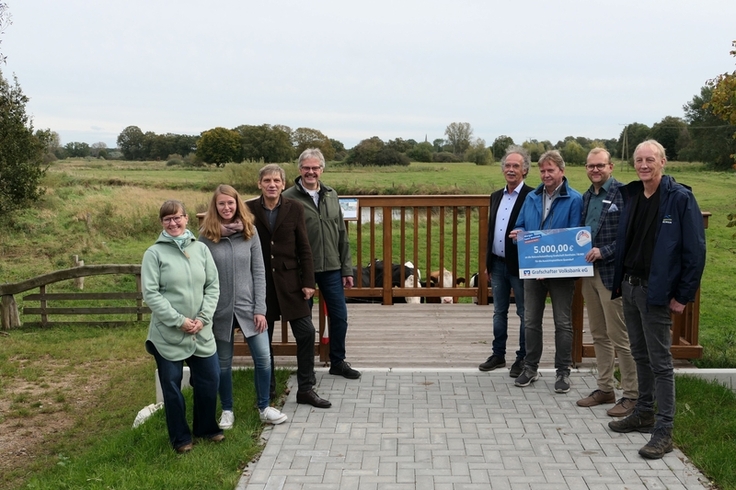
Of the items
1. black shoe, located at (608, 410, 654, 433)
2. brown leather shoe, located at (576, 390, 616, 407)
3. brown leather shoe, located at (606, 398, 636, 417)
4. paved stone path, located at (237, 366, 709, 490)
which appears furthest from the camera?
brown leather shoe, located at (576, 390, 616, 407)

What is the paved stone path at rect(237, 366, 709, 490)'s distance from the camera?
12.1 feet

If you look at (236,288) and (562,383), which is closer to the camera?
(236,288)

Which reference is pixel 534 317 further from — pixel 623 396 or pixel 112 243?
pixel 112 243

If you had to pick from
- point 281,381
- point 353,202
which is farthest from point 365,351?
point 353,202

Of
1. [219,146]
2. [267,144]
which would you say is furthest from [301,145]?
[219,146]

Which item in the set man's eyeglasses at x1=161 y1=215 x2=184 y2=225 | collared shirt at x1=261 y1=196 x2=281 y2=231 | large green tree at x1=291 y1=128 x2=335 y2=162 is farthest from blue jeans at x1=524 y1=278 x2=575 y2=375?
large green tree at x1=291 y1=128 x2=335 y2=162

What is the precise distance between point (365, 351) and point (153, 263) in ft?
9.00

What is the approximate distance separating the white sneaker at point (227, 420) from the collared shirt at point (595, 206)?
2.73m

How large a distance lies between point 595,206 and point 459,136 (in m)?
54.8

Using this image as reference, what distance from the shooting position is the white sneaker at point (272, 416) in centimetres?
453

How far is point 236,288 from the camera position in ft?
14.6

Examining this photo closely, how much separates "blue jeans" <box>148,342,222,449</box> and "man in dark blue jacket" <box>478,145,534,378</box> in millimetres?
2299

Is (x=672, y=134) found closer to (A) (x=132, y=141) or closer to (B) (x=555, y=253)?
(A) (x=132, y=141)

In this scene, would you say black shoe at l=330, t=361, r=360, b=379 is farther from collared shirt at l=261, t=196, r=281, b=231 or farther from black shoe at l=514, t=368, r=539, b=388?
collared shirt at l=261, t=196, r=281, b=231
